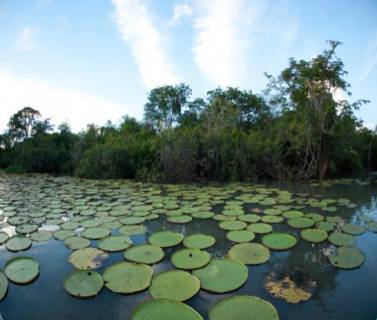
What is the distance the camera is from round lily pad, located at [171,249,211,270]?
Answer: 7.58 feet

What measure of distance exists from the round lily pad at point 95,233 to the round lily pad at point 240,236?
66.3 inches

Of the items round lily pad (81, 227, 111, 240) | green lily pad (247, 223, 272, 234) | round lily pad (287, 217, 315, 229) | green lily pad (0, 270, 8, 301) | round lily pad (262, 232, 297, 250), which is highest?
round lily pad (287, 217, 315, 229)

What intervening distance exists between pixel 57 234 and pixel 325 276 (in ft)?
10.8

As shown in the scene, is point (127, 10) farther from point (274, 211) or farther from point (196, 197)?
point (274, 211)

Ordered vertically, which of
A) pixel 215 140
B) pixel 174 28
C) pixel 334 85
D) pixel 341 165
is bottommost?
pixel 341 165

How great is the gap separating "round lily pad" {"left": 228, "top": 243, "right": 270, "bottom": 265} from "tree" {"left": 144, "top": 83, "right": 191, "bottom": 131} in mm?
23661

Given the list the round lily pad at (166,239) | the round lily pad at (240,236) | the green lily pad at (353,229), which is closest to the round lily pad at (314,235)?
the green lily pad at (353,229)

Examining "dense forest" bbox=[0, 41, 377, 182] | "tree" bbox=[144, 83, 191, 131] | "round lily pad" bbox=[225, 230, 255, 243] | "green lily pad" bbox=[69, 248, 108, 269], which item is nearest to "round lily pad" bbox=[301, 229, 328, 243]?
"round lily pad" bbox=[225, 230, 255, 243]

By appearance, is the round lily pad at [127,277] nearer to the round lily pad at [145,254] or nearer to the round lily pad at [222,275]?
the round lily pad at [145,254]

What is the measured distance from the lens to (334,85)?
9.60 meters

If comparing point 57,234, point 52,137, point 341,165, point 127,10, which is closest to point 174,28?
point 127,10

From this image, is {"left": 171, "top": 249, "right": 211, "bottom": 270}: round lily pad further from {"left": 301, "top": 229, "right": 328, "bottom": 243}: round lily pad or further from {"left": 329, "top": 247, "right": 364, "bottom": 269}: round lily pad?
{"left": 301, "top": 229, "right": 328, "bottom": 243}: round lily pad

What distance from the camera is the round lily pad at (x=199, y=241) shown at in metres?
2.83

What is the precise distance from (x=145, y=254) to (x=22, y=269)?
1.18m
